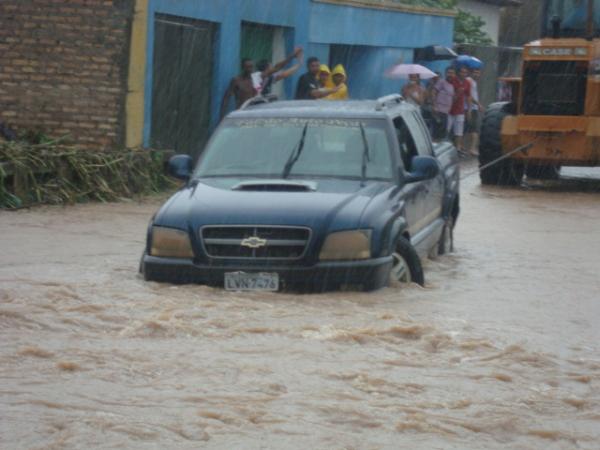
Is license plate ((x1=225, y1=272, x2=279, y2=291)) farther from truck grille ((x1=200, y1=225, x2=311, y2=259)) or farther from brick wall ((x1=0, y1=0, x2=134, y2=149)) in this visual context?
brick wall ((x1=0, y1=0, x2=134, y2=149))

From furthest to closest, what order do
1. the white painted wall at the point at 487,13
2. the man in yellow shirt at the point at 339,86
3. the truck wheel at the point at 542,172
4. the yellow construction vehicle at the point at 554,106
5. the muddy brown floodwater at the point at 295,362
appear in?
1. the white painted wall at the point at 487,13
2. the truck wheel at the point at 542,172
3. the man in yellow shirt at the point at 339,86
4. the yellow construction vehicle at the point at 554,106
5. the muddy brown floodwater at the point at 295,362

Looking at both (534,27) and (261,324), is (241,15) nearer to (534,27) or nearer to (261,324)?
(261,324)

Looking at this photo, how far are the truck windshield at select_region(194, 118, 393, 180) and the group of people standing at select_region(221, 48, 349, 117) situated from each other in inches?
398

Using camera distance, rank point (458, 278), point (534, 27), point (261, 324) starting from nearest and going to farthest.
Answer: point (261, 324), point (458, 278), point (534, 27)

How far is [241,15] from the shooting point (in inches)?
897

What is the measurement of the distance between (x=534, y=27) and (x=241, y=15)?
1198 inches

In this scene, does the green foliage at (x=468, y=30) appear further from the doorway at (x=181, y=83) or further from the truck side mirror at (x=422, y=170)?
the truck side mirror at (x=422, y=170)

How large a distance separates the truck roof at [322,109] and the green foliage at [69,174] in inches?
191

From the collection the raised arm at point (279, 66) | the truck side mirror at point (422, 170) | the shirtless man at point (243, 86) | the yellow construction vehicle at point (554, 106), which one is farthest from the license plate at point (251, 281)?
the raised arm at point (279, 66)

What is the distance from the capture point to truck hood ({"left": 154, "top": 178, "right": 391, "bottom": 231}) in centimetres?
983

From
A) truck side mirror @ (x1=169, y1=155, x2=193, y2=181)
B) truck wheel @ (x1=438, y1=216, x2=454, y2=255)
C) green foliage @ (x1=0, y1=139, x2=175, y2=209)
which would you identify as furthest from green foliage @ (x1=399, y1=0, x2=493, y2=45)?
truck side mirror @ (x1=169, y1=155, x2=193, y2=181)

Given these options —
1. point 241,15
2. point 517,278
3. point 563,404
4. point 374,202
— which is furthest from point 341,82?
point 563,404

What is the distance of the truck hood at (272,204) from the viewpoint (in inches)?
387

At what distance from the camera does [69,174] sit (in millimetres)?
17109
